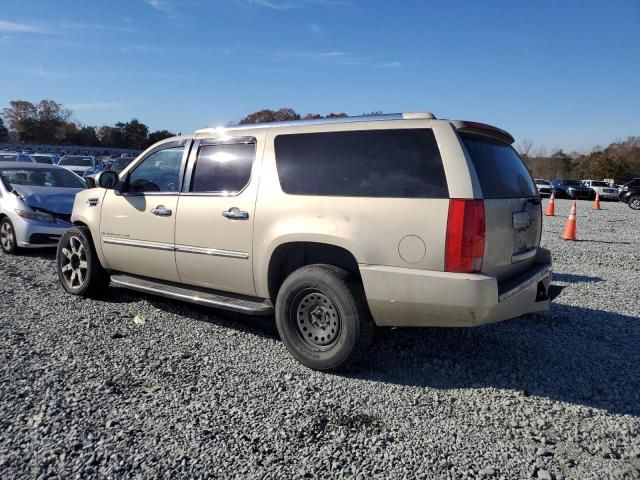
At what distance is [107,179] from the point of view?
5.02 metres

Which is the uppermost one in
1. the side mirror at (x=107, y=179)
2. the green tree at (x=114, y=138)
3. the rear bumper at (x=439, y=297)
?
the green tree at (x=114, y=138)

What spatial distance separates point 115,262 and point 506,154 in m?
3.98

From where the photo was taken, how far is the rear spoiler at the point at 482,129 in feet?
11.4

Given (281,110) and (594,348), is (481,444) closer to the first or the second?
(594,348)

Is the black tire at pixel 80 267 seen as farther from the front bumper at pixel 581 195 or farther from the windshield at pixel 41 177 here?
the front bumper at pixel 581 195

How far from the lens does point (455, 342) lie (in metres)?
4.41

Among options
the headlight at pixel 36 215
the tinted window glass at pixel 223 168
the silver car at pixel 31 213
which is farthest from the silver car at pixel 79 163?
the tinted window glass at pixel 223 168

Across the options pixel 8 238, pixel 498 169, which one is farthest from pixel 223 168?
pixel 8 238

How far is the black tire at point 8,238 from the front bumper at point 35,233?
15 centimetres

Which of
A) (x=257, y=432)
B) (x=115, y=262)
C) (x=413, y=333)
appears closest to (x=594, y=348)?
(x=413, y=333)

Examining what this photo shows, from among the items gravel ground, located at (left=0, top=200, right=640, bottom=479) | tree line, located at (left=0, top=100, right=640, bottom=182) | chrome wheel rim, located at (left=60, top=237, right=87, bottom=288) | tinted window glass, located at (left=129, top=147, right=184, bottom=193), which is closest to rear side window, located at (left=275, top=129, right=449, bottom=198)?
tinted window glass, located at (left=129, top=147, right=184, bottom=193)

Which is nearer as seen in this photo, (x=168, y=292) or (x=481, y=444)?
(x=481, y=444)

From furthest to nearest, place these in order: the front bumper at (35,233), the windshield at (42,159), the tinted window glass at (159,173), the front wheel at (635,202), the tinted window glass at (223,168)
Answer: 1. the front wheel at (635,202)
2. the windshield at (42,159)
3. the front bumper at (35,233)
4. the tinted window glass at (159,173)
5. the tinted window glass at (223,168)

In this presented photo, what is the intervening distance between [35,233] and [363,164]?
6282mm
